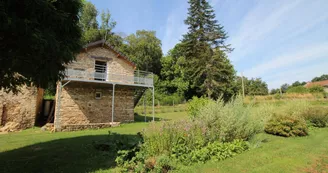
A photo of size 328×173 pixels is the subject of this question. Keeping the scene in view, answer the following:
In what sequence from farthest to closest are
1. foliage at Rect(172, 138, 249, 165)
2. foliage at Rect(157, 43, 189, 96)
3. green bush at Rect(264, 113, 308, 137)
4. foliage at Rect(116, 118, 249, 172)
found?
foliage at Rect(157, 43, 189, 96) < green bush at Rect(264, 113, 308, 137) < foliage at Rect(172, 138, 249, 165) < foliage at Rect(116, 118, 249, 172)

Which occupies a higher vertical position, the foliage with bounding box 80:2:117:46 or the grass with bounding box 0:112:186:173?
the foliage with bounding box 80:2:117:46

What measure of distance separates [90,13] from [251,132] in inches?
1386

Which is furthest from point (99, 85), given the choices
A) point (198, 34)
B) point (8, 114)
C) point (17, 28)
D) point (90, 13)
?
point (90, 13)

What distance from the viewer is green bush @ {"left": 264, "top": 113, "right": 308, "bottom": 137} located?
829 centimetres

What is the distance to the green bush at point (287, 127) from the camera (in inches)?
326

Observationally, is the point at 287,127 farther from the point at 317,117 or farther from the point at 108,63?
the point at 108,63

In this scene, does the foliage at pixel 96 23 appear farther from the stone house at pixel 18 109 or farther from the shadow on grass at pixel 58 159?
the shadow on grass at pixel 58 159

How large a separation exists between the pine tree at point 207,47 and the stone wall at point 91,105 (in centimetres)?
1460

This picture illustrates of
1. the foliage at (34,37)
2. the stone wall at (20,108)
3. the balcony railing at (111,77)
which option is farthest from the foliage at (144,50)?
the foliage at (34,37)

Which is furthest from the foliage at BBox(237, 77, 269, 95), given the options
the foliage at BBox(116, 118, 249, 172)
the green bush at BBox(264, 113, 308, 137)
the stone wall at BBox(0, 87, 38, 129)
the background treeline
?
the foliage at BBox(116, 118, 249, 172)

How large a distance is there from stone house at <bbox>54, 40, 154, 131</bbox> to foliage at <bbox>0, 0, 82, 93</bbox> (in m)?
8.24

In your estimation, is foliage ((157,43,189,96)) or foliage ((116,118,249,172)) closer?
foliage ((116,118,249,172))

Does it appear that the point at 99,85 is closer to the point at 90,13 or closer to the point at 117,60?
the point at 117,60

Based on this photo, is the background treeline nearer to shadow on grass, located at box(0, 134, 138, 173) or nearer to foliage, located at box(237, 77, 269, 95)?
foliage, located at box(237, 77, 269, 95)
